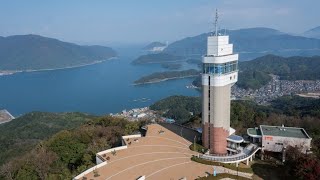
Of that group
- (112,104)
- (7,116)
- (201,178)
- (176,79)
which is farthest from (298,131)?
(176,79)

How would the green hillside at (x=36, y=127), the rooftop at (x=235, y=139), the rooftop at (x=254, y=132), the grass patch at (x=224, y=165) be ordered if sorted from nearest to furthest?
the grass patch at (x=224, y=165) < the rooftop at (x=235, y=139) < the rooftop at (x=254, y=132) < the green hillside at (x=36, y=127)

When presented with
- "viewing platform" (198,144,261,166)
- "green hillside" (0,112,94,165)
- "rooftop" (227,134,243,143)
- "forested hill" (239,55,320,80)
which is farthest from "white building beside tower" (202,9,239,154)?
"forested hill" (239,55,320,80)

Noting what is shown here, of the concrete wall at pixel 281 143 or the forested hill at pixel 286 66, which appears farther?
the forested hill at pixel 286 66

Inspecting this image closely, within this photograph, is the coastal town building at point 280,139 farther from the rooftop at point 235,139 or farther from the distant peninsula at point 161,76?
the distant peninsula at point 161,76

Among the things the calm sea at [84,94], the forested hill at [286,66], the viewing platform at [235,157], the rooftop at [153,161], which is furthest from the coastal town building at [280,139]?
the forested hill at [286,66]

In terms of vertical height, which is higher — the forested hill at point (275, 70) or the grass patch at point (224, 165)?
the grass patch at point (224, 165)

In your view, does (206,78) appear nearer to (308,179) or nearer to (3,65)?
(308,179)

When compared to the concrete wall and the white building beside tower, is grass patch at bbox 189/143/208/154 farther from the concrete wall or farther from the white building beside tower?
the concrete wall

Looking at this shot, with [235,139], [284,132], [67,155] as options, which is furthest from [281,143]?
[67,155]
